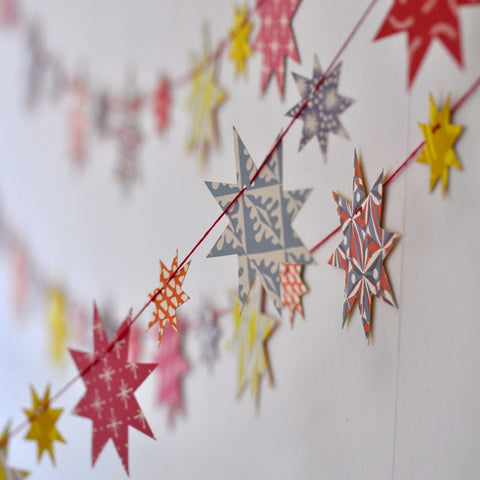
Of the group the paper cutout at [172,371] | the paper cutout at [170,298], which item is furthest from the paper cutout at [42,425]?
the paper cutout at [170,298]

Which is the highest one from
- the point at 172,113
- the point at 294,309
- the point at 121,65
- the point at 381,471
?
the point at 121,65

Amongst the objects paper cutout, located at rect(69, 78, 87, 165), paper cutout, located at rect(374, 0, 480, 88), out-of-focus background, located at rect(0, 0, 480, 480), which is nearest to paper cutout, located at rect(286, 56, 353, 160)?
out-of-focus background, located at rect(0, 0, 480, 480)

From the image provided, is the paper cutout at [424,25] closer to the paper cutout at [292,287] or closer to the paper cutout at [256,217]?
the paper cutout at [256,217]

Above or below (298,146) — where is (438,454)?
below

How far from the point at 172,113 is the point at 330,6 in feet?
1.43

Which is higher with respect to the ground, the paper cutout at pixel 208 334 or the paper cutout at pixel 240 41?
the paper cutout at pixel 240 41

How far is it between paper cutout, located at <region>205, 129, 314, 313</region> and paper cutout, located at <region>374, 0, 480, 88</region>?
25 cm

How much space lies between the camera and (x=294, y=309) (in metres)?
0.88

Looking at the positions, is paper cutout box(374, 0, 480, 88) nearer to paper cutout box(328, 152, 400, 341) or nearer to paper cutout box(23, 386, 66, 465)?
paper cutout box(328, 152, 400, 341)

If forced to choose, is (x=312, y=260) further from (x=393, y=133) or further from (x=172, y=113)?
(x=172, y=113)

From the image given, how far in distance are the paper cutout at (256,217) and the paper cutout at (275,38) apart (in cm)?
20

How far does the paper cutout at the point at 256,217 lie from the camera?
2.40 feet

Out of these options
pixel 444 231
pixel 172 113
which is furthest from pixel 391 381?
pixel 172 113

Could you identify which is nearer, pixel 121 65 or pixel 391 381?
pixel 391 381
